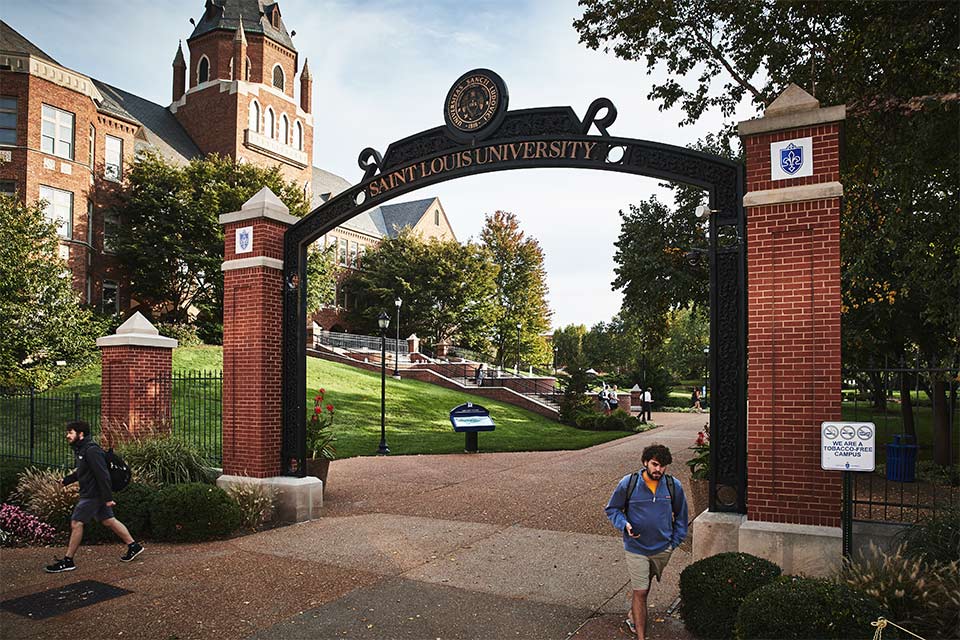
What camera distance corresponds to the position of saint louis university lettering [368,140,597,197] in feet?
27.7

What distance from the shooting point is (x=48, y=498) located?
9375mm

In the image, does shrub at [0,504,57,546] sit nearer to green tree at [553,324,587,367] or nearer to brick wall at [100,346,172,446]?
brick wall at [100,346,172,446]

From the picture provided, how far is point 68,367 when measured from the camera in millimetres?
22453

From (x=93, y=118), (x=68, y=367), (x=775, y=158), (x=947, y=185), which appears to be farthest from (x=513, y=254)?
(x=775, y=158)

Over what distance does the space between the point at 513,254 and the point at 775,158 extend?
51.9 m

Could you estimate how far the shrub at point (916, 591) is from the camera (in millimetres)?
4926

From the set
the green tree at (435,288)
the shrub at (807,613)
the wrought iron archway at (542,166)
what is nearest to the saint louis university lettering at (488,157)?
the wrought iron archway at (542,166)

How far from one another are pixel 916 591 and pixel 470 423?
13.6 meters

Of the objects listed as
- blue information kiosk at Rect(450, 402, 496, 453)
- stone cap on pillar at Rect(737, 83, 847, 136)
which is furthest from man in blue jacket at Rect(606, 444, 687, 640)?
blue information kiosk at Rect(450, 402, 496, 453)

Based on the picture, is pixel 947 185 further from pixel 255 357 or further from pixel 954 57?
pixel 255 357

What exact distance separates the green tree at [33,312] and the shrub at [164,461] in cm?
1232

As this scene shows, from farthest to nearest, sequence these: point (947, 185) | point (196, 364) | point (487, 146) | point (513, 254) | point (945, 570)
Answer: point (513, 254) < point (196, 364) < point (947, 185) < point (487, 146) < point (945, 570)

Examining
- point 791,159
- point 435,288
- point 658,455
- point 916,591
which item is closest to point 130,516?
point 658,455

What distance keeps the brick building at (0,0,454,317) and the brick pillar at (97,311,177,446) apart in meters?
16.2
